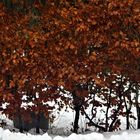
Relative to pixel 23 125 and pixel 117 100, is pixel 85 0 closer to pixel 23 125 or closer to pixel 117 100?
pixel 117 100

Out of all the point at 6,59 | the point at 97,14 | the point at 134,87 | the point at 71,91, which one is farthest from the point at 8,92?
the point at 134,87

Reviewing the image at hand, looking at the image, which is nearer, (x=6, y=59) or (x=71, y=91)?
(x=6, y=59)

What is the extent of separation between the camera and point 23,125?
28.0ft

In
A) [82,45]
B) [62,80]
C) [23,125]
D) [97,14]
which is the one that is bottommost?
[23,125]

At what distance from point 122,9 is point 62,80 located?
1328mm

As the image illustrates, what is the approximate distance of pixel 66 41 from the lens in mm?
6301

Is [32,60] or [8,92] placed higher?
[32,60]

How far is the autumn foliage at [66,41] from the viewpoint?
245 inches

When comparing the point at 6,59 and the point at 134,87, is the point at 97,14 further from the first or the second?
the point at 134,87

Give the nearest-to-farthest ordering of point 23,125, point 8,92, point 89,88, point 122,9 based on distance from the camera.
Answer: point 122,9 → point 8,92 → point 89,88 → point 23,125

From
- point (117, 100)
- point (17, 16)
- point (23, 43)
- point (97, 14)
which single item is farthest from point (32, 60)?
point (117, 100)

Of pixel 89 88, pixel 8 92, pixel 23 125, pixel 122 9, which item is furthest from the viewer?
pixel 23 125

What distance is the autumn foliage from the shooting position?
621 cm

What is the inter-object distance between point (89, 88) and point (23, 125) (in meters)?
1.82
